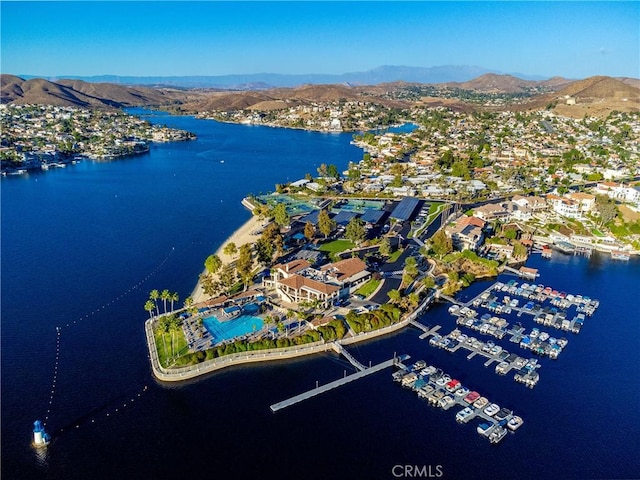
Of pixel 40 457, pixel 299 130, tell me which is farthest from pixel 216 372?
pixel 299 130

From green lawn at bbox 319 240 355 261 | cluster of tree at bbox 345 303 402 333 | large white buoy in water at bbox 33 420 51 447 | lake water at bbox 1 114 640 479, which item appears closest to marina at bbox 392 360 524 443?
lake water at bbox 1 114 640 479

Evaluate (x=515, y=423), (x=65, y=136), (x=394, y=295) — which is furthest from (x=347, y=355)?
(x=65, y=136)

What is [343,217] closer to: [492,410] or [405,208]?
[405,208]

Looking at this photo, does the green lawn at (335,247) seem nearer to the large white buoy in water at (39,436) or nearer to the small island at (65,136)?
the large white buoy in water at (39,436)

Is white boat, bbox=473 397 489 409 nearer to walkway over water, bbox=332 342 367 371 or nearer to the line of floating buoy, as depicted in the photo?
walkway over water, bbox=332 342 367 371

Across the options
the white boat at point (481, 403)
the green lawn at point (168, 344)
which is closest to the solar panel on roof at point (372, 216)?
the green lawn at point (168, 344)

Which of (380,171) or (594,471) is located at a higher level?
(380,171)

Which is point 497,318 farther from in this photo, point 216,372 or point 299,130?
point 299,130
